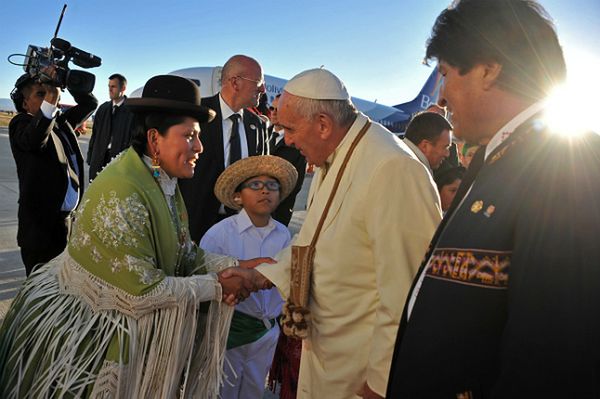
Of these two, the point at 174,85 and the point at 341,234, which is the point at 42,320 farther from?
the point at 341,234

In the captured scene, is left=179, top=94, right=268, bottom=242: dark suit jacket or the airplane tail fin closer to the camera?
left=179, top=94, right=268, bottom=242: dark suit jacket

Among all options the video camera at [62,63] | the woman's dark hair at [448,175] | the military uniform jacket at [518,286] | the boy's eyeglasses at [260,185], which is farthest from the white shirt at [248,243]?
the video camera at [62,63]

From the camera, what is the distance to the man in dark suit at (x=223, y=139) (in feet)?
12.4

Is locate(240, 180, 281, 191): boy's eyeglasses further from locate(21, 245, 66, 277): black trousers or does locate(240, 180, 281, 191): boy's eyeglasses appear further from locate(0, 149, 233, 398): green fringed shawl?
locate(21, 245, 66, 277): black trousers

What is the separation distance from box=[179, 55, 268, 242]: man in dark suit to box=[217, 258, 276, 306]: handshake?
5.03 ft

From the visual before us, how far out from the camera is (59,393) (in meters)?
1.93

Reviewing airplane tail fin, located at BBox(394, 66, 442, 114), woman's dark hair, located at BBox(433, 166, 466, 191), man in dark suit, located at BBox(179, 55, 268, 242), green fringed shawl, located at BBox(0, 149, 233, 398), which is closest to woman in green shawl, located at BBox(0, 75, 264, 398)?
green fringed shawl, located at BBox(0, 149, 233, 398)

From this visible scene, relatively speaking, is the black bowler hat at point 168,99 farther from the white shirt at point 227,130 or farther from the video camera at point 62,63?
the video camera at point 62,63

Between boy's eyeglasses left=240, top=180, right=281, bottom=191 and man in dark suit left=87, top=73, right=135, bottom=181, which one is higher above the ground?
man in dark suit left=87, top=73, right=135, bottom=181

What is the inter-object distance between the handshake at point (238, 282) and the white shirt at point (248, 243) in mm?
529

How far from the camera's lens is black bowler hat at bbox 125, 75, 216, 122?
7.02 ft

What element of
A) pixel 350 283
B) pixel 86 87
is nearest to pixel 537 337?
pixel 350 283

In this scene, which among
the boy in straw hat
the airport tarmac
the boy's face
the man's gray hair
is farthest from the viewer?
the airport tarmac

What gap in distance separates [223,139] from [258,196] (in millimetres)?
1108
